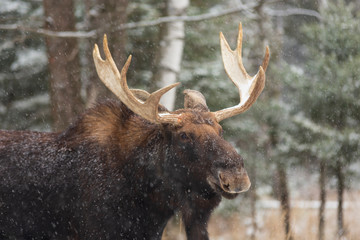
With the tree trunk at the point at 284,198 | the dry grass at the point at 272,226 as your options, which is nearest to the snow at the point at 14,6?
the dry grass at the point at 272,226

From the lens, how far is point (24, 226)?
4.42 m

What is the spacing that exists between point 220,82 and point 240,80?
161 inches

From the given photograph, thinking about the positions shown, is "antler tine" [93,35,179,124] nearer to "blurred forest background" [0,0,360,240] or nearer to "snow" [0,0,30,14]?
"blurred forest background" [0,0,360,240]

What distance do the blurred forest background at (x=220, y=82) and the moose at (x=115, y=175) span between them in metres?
2.50

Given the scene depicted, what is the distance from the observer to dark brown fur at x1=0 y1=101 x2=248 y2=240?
421cm

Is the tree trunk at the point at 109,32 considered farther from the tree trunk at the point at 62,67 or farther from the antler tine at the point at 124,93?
the antler tine at the point at 124,93

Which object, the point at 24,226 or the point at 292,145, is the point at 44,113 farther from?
the point at 24,226

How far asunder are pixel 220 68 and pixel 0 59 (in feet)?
14.2

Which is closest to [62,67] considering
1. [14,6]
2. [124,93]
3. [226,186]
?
[14,6]

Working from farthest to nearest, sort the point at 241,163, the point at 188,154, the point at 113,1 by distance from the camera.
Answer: the point at 113,1 → the point at 188,154 → the point at 241,163

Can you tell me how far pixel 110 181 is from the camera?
4.28 meters

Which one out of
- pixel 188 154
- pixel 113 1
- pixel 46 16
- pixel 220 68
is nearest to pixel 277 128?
pixel 220 68

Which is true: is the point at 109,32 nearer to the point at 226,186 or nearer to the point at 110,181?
the point at 110,181

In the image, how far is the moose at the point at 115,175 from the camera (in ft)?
13.8
